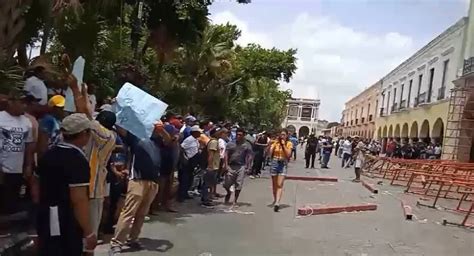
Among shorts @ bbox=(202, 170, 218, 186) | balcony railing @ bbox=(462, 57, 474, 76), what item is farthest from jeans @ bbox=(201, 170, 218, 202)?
balcony railing @ bbox=(462, 57, 474, 76)

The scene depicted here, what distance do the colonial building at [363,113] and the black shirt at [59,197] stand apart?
63309 mm

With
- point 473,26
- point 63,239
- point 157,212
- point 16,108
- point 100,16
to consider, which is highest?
point 473,26

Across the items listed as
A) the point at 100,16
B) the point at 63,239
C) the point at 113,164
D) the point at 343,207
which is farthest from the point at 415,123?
the point at 63,239

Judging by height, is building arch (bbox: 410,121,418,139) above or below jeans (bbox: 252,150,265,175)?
above

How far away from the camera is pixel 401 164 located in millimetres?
23062

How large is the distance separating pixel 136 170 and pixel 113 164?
2.03 feet

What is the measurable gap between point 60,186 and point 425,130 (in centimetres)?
3946

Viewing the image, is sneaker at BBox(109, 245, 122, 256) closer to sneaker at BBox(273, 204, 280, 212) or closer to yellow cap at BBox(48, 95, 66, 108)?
yellow cap at BBox(48, 95, 66, 108)

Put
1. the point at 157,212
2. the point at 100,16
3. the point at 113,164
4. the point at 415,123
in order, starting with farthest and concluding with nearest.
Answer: the point at 415,123, the point at 100,16, the point at 157,212, the point at 113,164

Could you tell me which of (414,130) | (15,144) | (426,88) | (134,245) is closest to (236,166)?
(134,245)

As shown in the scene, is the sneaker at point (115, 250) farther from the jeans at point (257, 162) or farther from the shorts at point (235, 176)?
the jeans at point (257, 162)

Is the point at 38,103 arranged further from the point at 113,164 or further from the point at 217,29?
the point at 217,29

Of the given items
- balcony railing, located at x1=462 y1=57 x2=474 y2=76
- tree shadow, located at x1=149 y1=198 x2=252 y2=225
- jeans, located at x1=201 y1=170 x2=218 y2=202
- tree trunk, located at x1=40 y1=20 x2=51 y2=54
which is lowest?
tree shadow, located at x1=149 y1=198 x2=252 y2=225

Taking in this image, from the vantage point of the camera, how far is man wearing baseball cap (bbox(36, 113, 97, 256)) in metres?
4.07
